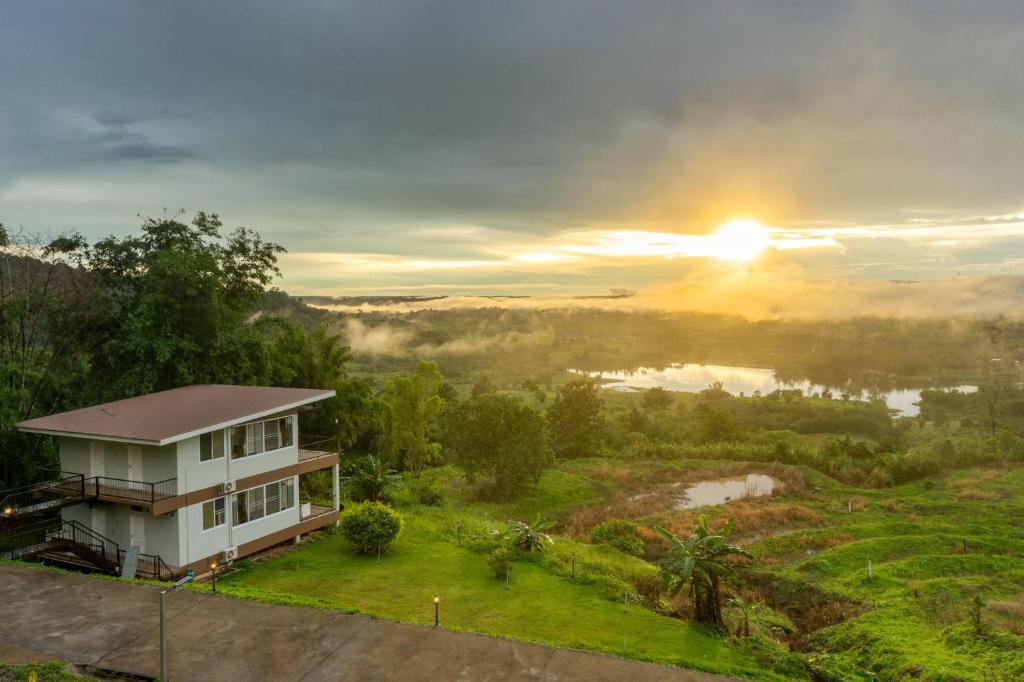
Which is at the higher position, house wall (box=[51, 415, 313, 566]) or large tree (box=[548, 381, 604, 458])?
house wall (box=[51, 415, 313, 566])

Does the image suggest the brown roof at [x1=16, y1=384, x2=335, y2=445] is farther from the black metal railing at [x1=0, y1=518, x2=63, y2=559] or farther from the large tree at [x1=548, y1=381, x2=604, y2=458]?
the large tree at [x1=548, y1=381, x2=604, y2=458]

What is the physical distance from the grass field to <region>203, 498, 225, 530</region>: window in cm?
166

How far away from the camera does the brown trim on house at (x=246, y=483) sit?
18.8 m

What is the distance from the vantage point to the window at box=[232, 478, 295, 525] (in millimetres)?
21312

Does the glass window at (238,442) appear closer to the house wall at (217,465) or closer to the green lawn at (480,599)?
the house wall at (217,465)

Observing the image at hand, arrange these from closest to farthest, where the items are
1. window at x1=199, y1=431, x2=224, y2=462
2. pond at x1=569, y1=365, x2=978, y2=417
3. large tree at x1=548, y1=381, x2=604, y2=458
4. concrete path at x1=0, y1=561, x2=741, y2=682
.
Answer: concrete path at x1=0, y1=561, x2=741, y2=682 → window at x1=199, y1=431, x2=224, y2=462 → large tree at x1=548, y1=381, x2=604, y2=458 → pond at x1=569, y1=365, x2=978, y2=417

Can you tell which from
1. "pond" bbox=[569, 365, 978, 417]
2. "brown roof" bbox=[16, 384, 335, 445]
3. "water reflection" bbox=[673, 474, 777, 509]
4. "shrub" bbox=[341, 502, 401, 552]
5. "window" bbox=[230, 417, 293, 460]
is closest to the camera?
"brown roof" bbox=[16, 384, 335, 445]

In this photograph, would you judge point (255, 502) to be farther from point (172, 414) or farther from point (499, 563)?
point (499, 563)

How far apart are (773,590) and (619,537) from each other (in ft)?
22.0

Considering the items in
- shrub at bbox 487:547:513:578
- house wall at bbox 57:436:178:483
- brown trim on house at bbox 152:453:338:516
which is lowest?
shrub at bbox 487:547:513:578

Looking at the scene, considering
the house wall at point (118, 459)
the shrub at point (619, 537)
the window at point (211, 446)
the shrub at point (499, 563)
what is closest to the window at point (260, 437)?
the window at point (211, 446)

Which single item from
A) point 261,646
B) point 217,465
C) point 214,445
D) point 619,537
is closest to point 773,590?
point 619,537

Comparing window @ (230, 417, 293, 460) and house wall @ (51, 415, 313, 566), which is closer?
house wall @ (51, 415, 313, 566)

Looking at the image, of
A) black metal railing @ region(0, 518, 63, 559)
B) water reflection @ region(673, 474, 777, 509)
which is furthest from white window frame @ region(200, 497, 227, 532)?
water reflection @ region(673, 474, 777, 509)
